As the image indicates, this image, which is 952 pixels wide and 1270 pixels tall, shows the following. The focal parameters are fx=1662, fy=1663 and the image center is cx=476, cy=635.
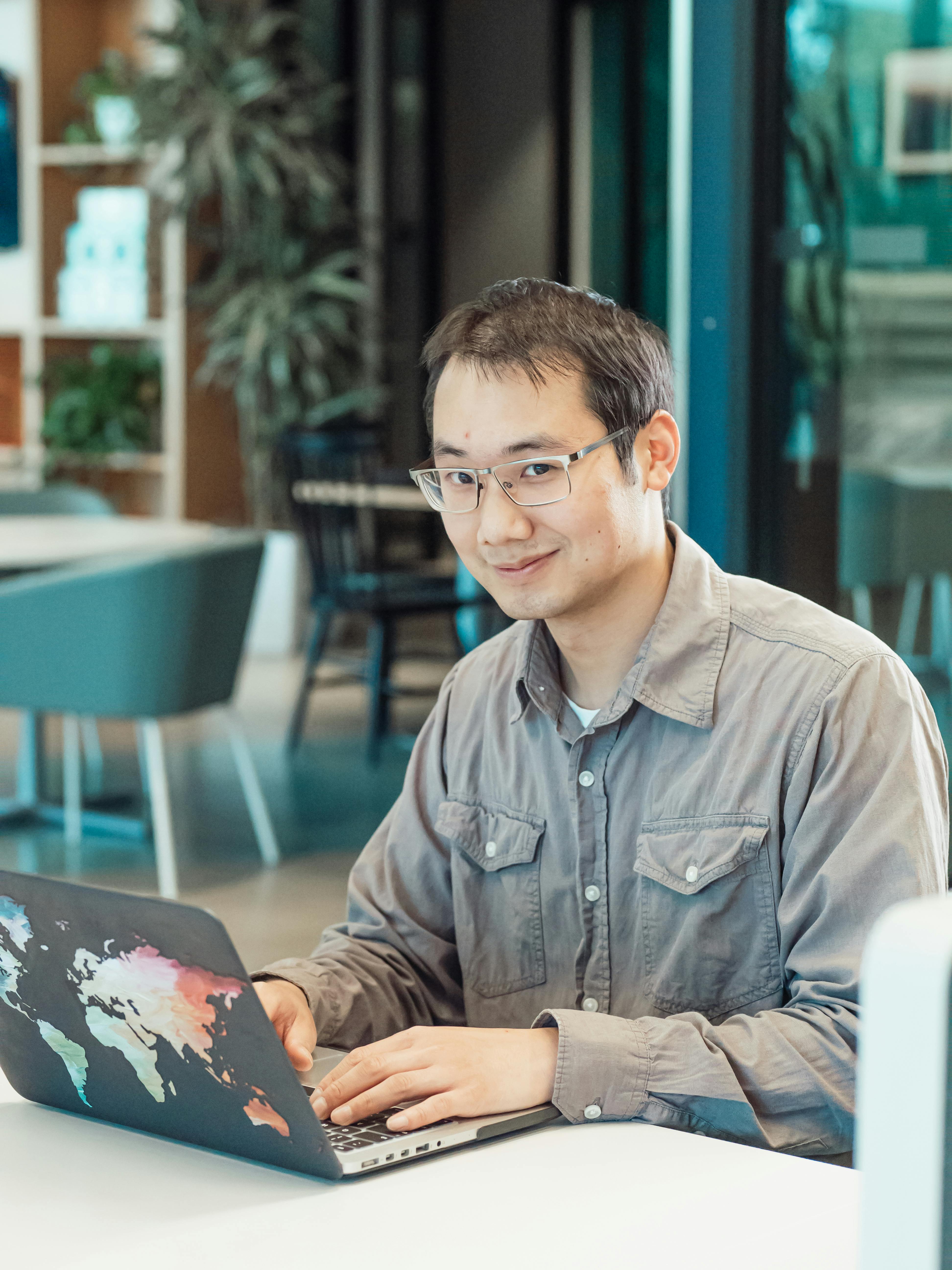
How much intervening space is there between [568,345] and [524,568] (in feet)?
0.61

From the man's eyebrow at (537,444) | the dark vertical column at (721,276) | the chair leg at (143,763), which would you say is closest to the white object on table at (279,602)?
the chair leg at (143,763)

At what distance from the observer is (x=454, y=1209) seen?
946mm

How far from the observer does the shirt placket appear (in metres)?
1.40

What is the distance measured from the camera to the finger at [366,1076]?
44.0 inches

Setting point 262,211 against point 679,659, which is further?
point 262,211

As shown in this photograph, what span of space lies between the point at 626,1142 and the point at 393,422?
7060 millimetres

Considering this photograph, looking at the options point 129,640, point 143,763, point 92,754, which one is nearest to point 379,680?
point 143,763

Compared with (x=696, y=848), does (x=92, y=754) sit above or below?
below

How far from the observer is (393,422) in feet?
26.2

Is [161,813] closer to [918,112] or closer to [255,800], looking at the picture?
[255,800]

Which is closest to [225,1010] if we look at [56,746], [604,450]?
[604,450]

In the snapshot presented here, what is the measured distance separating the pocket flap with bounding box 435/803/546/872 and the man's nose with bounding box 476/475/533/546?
26 centimetres

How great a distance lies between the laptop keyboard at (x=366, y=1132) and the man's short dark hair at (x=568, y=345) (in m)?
0.58

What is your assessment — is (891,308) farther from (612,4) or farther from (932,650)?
(612,4)
